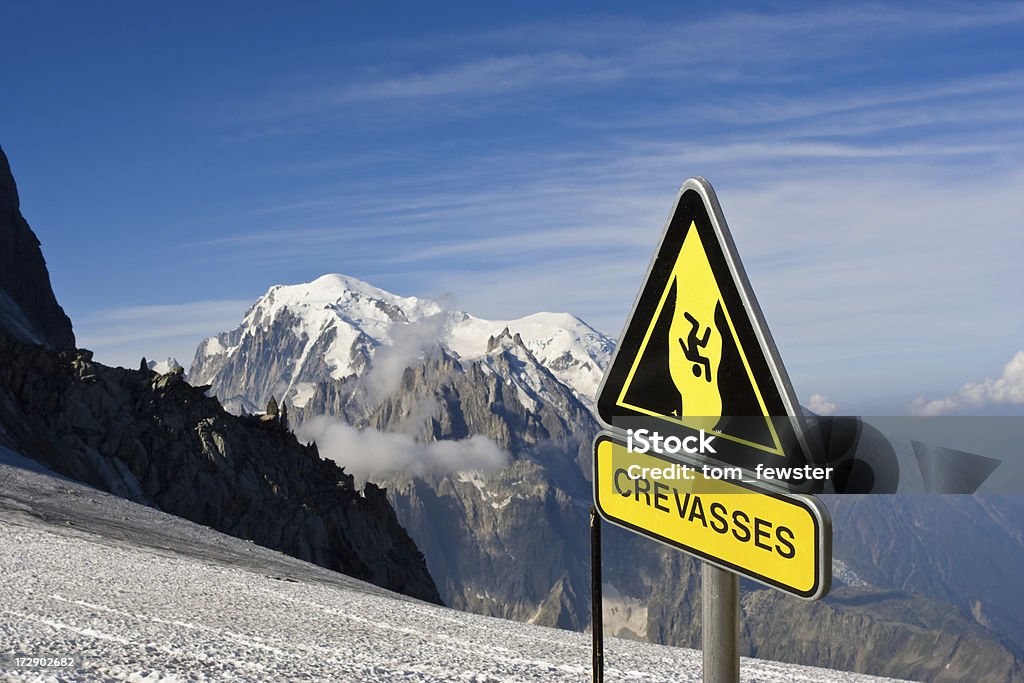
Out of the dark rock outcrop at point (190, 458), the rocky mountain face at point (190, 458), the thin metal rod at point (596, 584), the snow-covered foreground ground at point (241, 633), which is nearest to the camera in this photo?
the thin metal rod at point (596, 584)

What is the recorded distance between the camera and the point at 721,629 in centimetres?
317

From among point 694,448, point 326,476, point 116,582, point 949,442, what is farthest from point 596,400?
point 326,476

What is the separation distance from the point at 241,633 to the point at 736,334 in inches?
436

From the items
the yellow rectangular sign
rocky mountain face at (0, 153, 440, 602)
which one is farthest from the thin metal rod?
rocky mountain face at (0, 153, 440, 602)

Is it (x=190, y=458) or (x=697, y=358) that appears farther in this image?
(x=190, y=458)

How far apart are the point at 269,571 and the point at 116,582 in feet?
22.3

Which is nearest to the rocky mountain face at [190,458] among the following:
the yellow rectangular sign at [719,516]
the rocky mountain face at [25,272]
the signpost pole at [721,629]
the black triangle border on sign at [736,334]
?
the rocky mountain face at [25,272]

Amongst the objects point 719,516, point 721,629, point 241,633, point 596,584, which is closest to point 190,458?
point 241,633

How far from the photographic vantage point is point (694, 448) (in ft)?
10.3

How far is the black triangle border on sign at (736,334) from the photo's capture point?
2.78 meters

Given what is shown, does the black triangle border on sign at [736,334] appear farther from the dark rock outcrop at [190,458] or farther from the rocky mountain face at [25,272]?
the rocky mountain face at [25,272]

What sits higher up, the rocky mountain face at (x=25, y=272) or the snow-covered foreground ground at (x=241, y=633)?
the rocky mountain face at (x=25, y=272)

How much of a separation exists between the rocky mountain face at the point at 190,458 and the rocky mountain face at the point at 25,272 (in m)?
22.3

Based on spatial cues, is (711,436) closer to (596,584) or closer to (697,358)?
(697,358)
